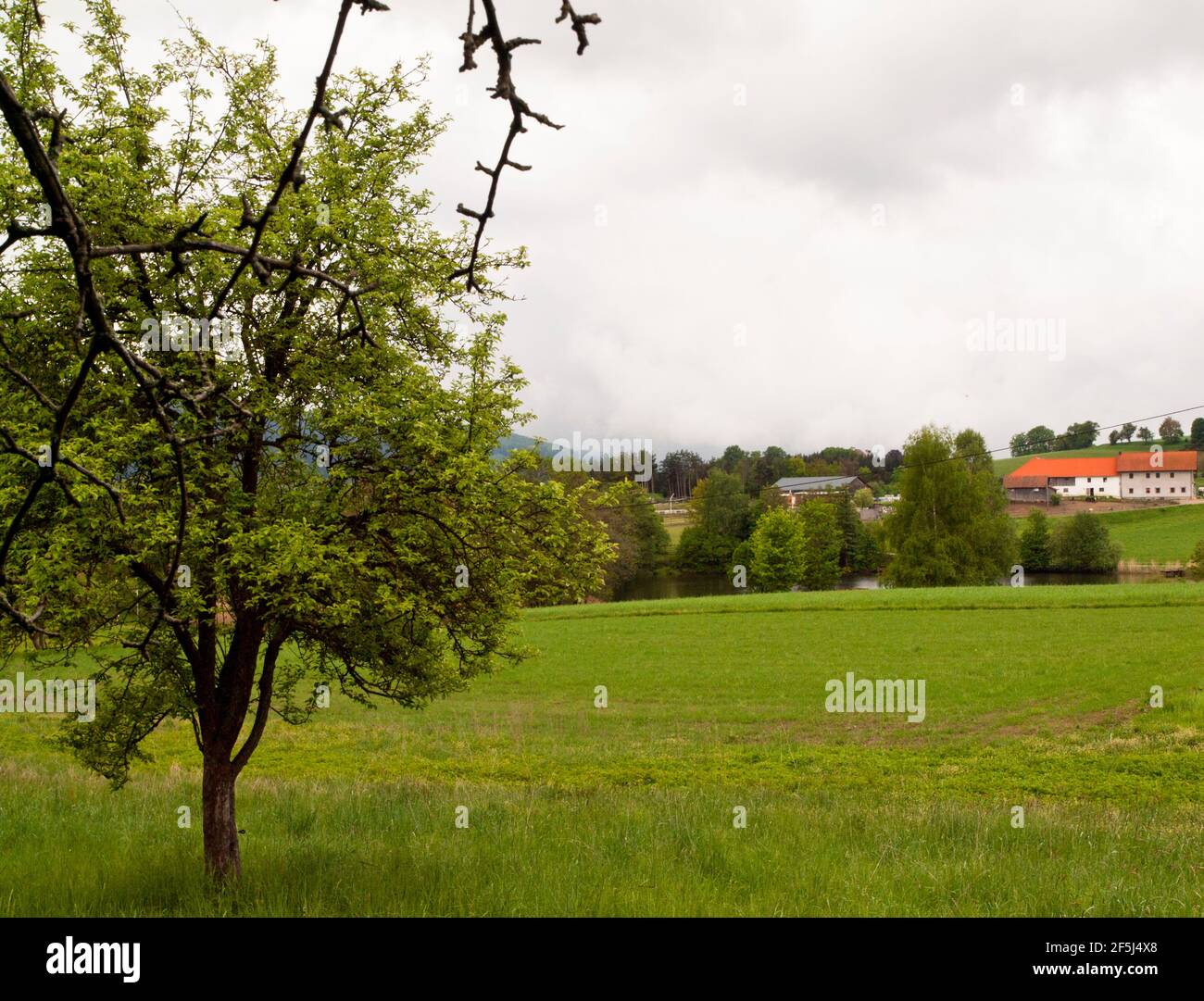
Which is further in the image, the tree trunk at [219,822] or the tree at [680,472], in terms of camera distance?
the tree at [680,472]

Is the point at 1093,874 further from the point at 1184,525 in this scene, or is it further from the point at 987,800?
the point at 1184,525

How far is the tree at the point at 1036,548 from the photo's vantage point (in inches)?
3506

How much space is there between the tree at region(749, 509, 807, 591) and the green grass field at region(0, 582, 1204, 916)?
46.1 m

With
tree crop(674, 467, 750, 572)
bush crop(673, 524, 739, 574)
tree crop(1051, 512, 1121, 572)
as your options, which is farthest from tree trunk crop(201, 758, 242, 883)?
bush crop(673, 524, 739, 574)

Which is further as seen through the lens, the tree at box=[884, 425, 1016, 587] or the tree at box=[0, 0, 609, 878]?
the tree at box=[884, 425, 1016, 587]

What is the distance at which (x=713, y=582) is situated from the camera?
88.2 m

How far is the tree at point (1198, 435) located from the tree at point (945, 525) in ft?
304

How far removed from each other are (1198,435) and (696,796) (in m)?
172

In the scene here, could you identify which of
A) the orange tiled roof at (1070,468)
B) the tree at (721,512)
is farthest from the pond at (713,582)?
the orange tiled roof at (1070,468)

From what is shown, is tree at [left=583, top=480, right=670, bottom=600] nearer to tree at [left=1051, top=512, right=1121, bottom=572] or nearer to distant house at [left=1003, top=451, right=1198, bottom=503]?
tree at [left=1051, top=512, right=1121, bottom=572]

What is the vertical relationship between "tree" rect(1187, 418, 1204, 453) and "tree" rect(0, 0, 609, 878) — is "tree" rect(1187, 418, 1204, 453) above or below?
above

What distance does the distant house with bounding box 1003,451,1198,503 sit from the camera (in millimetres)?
128375

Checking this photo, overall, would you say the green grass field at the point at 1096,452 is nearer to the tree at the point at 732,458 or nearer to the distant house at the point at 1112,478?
the distant house at the point at 1112,478

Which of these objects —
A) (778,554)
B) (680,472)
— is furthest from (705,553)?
(680,472)
